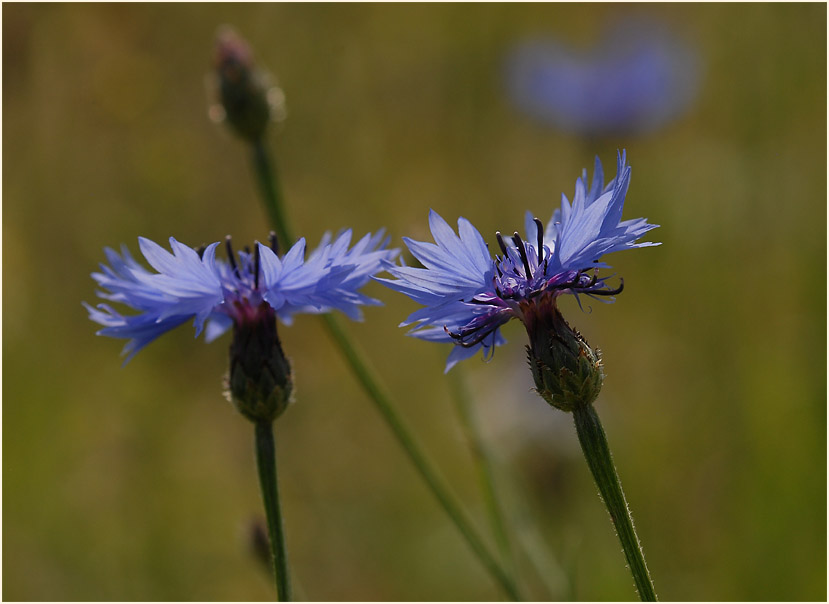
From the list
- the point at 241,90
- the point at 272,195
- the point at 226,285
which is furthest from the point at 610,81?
the point at 226,285

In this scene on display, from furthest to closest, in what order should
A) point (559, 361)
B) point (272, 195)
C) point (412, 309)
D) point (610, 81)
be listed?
point (610, 81), point (412, 309), point (272, 195), point (559, 361)

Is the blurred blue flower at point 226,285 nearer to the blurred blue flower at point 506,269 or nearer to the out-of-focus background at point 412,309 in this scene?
the blurred blue flower at point 506,269

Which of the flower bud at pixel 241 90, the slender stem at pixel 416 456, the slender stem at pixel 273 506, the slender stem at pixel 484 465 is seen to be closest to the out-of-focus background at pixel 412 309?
the slender stem at pixel 484 465

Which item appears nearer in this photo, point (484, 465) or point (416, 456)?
point (416, 456)

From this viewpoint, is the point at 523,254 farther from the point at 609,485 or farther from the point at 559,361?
the point at 609,485

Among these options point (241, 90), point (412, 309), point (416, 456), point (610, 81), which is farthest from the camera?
point (610, 81)

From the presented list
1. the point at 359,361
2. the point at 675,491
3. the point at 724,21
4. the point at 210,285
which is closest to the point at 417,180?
the point at 724,21
